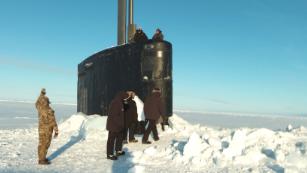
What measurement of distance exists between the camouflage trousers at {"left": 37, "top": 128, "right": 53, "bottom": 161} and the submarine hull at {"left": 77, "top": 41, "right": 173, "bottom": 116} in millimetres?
4085

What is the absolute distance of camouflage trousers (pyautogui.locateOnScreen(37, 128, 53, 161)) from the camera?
28.1ft

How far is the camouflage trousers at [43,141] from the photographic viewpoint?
858cm

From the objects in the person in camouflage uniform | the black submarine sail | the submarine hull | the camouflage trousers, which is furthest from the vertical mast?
the camouflage trousers


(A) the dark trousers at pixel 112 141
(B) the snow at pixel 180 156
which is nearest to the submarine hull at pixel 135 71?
(B) the snow at pixel 180 156

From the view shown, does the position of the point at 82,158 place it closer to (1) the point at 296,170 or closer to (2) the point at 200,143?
(2) the point at 200,143

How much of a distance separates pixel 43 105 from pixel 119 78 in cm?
426

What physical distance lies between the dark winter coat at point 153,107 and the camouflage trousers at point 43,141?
3145 millimetres

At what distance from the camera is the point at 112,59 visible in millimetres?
12961

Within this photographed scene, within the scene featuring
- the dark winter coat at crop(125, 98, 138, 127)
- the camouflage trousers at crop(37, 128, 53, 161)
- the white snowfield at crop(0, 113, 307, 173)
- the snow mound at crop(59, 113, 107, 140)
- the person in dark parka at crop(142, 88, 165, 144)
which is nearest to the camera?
the white snowfield at crop(0, 113, 307, 173)

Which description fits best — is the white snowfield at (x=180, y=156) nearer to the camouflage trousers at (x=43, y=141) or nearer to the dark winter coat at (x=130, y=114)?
the camouflage trousers at (x=43, y=141)

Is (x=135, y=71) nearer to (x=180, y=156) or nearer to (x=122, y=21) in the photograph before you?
(x=180, y=156)

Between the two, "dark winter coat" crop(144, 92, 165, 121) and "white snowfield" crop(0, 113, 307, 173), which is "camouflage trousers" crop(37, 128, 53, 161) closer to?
"white snowfield" crop(0, 113, 307, 173)

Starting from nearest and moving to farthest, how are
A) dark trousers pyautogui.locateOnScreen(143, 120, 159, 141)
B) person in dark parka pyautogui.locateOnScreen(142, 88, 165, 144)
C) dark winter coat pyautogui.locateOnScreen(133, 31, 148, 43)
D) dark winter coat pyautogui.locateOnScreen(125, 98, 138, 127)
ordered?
dark winter coat pyautogui.locateOnScreen(125, 98, 138, 127), dark trousers pyautogui.locateOnScreen(143, 120, 159, 141), person in dark parka pyautogui.locateOnScreen(142, 88, 165, 144), dark winter coat pyautogui.locateOnScreen(133, 31, 148, 43)

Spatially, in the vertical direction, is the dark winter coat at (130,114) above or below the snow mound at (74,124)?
above
